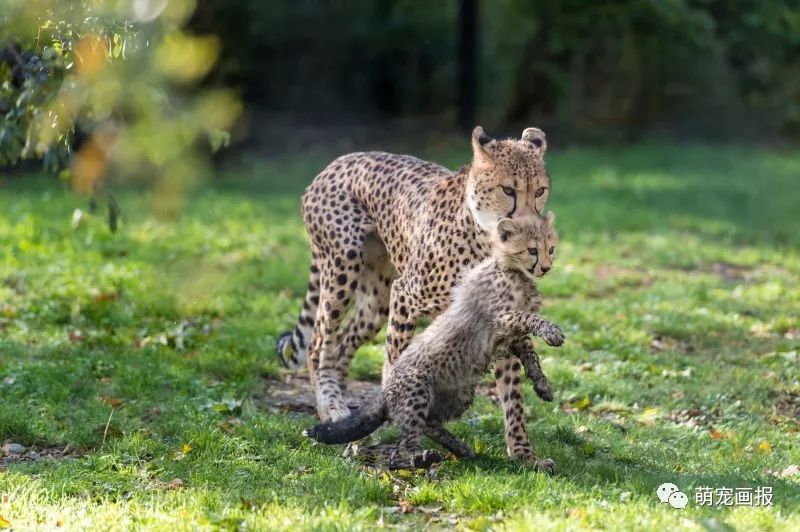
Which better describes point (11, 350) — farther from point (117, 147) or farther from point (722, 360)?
point (117, 147)

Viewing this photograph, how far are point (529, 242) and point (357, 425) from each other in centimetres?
99

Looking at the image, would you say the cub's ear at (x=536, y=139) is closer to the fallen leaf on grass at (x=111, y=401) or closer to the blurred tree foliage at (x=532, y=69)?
the fallen leaf on grass at (x=111, y=401)

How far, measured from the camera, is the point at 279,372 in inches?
230

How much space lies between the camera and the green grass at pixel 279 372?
12.2 ft

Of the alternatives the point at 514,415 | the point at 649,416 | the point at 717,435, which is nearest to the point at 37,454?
the point at 514,415

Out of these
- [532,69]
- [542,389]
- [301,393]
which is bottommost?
[301,393]

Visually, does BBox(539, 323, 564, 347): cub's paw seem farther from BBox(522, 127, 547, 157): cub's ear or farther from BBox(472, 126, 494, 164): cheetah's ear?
BBox(522, 127, 547, 157): cub's ear

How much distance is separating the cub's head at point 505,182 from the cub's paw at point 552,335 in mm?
563

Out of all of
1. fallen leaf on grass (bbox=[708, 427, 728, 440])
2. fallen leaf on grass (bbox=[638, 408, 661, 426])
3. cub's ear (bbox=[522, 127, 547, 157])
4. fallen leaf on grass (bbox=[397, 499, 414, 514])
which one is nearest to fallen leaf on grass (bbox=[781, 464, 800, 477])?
fallen leaf on grass (bbox=[708, 427, 728, 440])

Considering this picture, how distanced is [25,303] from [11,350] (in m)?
0.95

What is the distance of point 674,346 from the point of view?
6.39m

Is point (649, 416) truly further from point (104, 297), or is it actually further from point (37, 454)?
point (104, 297)

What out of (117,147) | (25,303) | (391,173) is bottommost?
(25,303)

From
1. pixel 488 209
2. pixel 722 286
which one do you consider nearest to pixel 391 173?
pixel 488 209
